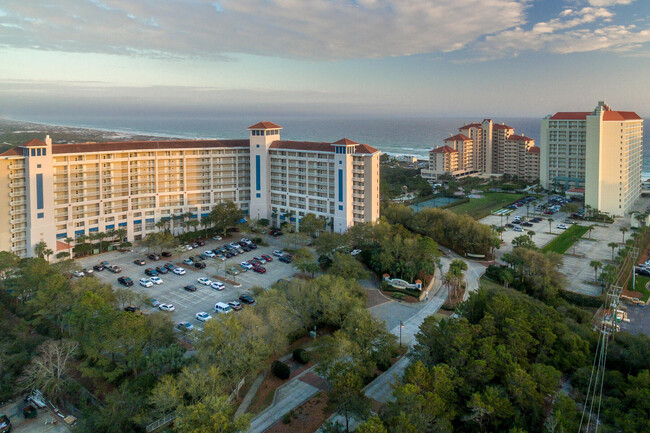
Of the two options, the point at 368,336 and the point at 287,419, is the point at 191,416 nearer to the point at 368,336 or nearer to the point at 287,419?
the point at 287,419

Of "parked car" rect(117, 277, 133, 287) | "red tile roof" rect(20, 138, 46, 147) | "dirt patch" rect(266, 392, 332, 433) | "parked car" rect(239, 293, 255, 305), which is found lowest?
"dirt patch" rect(266, 392, 332, 433)

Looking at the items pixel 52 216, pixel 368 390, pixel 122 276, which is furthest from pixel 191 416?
pixel 52 216

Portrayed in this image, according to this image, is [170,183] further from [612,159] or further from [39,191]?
[612,159]

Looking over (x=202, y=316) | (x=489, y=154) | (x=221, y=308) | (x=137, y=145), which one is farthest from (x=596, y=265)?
(x=489, y=154)

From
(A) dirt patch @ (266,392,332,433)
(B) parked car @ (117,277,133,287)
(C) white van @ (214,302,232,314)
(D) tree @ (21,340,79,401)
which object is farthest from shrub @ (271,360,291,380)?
(B) parked car @ (117,277,133,287)

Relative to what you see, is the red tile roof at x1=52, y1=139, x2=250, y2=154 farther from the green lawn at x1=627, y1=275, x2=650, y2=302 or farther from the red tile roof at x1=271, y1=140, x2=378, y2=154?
the green lawn at x1=627, y1=275, x2=650, y2=302
